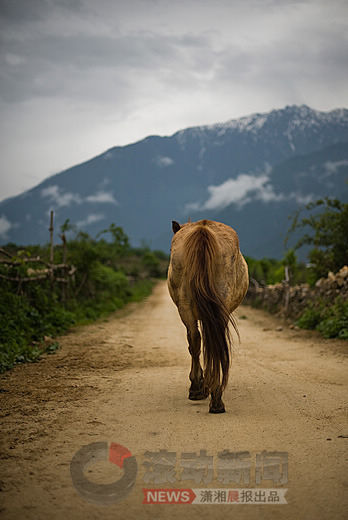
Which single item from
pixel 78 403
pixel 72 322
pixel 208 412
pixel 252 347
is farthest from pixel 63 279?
pixel 208 412

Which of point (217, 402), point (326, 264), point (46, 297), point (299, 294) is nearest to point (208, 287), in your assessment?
point (217, 402)

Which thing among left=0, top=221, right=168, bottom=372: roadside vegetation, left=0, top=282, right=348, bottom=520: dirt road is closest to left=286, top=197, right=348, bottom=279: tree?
left=0, top=282, right=348, bottom=520: dirt road

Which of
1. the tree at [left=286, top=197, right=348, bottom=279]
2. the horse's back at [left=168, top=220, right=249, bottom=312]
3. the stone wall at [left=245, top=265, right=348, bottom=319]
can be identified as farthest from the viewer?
the tree at [left=286, top=197, right=348, bottom=279]

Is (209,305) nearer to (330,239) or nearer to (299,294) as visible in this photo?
(299,294)

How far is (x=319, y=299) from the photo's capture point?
1113cm

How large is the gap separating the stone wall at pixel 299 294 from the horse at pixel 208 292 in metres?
6.28

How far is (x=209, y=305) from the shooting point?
164 inches

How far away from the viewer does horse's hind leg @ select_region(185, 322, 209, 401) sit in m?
4.48

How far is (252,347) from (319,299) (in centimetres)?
379

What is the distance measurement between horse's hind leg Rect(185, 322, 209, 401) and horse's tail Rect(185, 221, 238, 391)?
330 millimetres

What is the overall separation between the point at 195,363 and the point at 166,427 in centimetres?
109

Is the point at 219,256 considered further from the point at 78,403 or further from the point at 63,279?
the point at 63,279

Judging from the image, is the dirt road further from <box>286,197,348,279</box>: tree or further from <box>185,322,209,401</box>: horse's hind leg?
<box>286,197,348,279</box>: tree

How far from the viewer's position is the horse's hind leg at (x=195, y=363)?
4480 millimetres
